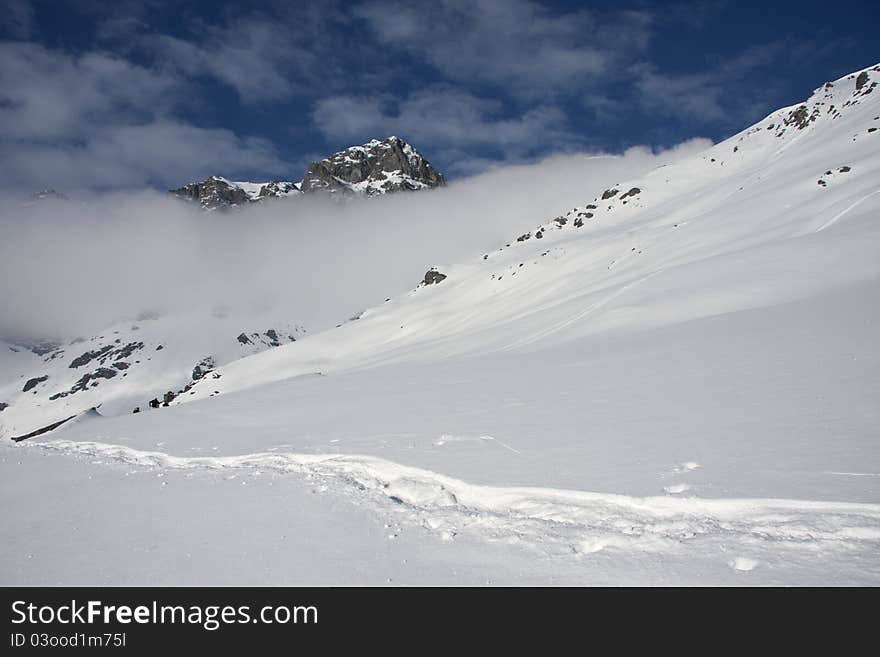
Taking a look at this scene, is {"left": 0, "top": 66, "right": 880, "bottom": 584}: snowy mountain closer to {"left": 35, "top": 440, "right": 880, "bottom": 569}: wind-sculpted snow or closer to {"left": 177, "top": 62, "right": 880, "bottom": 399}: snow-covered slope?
{"left": 35, "top": 440, "right": 880, "bottom": 569}: wind-sculpted snow

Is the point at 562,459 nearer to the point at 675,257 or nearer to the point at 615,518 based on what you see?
the point at 615,518

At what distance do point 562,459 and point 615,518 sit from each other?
1.95 metres

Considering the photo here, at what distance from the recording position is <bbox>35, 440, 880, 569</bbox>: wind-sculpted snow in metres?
5.19

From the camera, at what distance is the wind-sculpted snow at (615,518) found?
204 inches

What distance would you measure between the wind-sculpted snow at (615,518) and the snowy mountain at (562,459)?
28 millimetres

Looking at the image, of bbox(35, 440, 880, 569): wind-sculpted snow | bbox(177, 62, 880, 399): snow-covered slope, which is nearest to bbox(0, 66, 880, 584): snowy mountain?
bbox(35, 440, 880, 569): wind-sculpted snow

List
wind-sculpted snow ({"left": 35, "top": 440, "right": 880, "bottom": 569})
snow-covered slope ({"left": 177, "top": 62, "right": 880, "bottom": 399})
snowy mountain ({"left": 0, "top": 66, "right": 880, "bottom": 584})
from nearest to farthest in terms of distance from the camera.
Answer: wind-sculpted snow ({"left": 35, "top": 440, "right": 880, "bottom": 569}), snowy mountain ({"left": 0, "top": 66, "right": 880, "bottom": 584}), snow-covered slope ({"left": 177, "top": 62, "right": 880, "bottom": 399})

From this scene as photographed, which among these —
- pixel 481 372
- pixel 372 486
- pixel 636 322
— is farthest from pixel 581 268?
pixel 372 486

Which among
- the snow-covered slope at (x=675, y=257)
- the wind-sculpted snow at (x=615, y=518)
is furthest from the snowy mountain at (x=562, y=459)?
the snow-covered slope at (x=675, y=257)

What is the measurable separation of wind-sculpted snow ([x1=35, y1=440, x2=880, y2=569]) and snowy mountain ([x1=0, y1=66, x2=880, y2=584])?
28 mm

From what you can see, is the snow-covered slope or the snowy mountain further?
the snow-covered slope

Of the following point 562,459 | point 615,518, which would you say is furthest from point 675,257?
point 615,518

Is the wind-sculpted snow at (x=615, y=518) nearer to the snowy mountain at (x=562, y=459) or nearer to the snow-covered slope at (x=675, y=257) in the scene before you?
the snowy mountain at (x=562, y=459)
